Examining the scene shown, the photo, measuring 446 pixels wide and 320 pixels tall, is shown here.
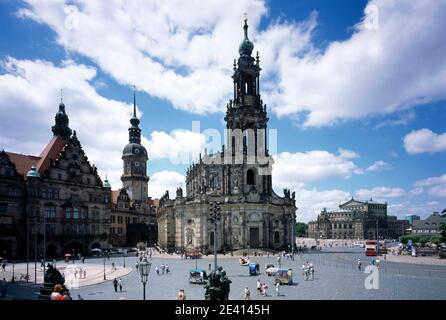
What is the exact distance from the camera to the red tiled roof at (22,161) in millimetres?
64375

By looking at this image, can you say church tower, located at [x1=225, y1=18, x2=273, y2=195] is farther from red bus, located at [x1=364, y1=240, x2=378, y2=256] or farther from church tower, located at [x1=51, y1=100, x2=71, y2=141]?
church tower, located at [x1=51, y1=100, x2=71, y2=141]

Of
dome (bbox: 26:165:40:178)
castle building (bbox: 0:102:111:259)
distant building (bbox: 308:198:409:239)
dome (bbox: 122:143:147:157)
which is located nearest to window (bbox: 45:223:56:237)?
castle building (bbox: 0:102:111:259)

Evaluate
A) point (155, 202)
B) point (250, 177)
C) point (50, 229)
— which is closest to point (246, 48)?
point (250, 177)

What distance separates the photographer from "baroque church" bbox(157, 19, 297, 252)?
7119cm

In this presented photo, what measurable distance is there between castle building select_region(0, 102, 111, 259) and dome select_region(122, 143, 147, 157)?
34.1 m

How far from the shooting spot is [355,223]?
183 meters

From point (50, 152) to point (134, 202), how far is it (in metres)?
42.7

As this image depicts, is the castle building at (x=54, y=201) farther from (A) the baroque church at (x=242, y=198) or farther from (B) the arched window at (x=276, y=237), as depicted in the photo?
(B) the arched window at (x=276, y=237)

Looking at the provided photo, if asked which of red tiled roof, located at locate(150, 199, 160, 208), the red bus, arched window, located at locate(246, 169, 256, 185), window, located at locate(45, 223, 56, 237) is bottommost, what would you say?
the red bus

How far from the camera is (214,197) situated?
7300cm

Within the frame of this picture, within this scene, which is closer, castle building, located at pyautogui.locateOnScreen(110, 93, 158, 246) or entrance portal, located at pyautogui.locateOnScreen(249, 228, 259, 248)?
entrance portal, located at pyautogui.locateOnScreen(249, 228, 259, 248)

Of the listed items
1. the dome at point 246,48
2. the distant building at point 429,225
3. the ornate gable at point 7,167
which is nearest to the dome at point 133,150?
the dome at point 246,48
